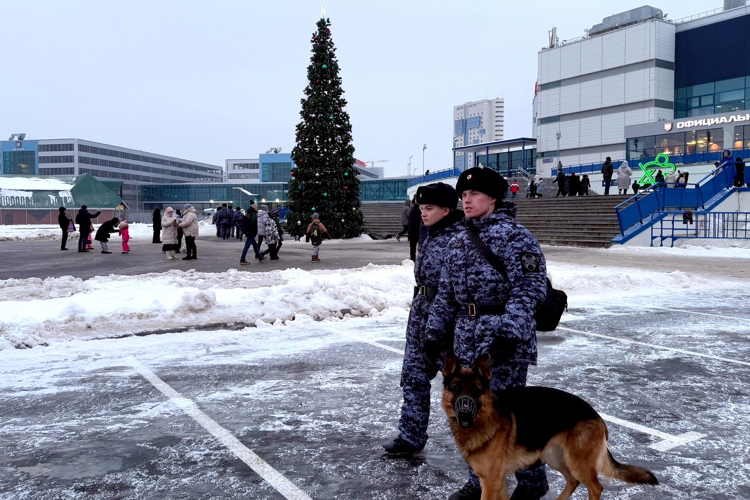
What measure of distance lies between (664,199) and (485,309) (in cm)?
2350

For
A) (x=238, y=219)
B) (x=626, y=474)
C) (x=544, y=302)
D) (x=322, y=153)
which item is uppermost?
(x=322, y=153)

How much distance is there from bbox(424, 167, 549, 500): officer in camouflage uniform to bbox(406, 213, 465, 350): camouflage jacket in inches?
16.9

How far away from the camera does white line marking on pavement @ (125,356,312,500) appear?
3.25 m

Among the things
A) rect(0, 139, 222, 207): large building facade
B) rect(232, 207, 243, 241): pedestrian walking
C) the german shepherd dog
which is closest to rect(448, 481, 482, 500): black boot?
the german shepherd dog

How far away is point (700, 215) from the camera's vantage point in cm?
2380

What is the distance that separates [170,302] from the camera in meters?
8.70

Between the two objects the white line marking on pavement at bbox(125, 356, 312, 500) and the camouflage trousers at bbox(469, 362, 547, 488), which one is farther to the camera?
the white line marking on pavement at bbox(125, 356, 312, 500)

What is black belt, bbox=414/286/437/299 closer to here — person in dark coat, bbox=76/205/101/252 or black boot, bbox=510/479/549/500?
black boot, bbox=510/479/549/500

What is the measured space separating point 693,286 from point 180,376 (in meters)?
10.8

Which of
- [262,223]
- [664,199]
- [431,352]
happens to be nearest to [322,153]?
[262,223]

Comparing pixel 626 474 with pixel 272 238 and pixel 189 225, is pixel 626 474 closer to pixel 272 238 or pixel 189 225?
pixel 272 238

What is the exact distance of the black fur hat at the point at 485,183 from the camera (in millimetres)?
3023

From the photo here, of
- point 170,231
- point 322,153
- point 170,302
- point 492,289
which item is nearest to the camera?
point 492,289

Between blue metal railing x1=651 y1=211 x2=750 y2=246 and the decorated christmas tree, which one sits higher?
the decorated christmas tree
